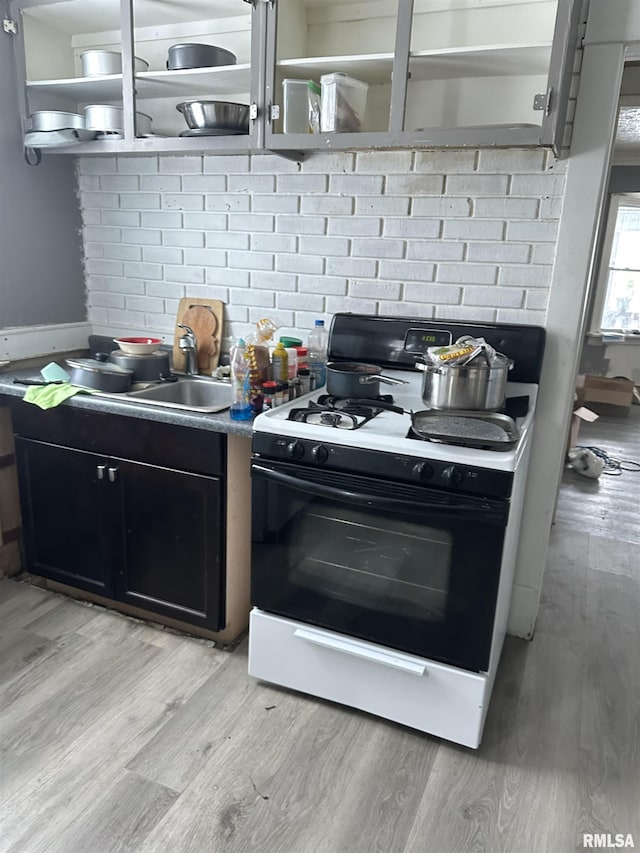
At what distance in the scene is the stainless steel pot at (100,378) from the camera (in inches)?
90.2

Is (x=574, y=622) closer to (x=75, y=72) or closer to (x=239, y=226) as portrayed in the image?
(x=239, y=226)

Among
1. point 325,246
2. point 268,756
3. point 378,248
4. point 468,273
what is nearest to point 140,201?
point 325,246

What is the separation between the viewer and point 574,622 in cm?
250

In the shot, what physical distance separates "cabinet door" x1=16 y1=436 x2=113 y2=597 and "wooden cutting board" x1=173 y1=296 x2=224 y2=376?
65cm

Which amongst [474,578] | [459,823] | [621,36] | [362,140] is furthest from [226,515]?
[621,36]

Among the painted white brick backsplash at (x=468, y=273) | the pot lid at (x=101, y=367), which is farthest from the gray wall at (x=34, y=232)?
the painted white brick backsplash at (x=468, y=273)

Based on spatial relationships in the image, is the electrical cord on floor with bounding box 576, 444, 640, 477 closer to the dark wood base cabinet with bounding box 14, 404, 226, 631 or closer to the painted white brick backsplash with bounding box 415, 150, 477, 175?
the painted white brick backsplash with bounding box 415, 150, 477, 175

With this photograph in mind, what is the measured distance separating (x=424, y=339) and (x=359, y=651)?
112 cm

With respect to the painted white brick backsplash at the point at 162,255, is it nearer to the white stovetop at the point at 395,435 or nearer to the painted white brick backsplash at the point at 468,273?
the white stovetop at the point at 395,435

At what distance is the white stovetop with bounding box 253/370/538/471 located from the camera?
5.19 feet

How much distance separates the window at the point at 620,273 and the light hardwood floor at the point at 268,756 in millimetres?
4283

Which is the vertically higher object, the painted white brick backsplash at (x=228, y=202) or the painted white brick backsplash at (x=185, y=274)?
the painted white brick backsplash at (x=228, y=202)

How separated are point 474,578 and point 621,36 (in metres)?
1.69

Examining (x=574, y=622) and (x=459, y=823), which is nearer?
(x=459, y=823)
